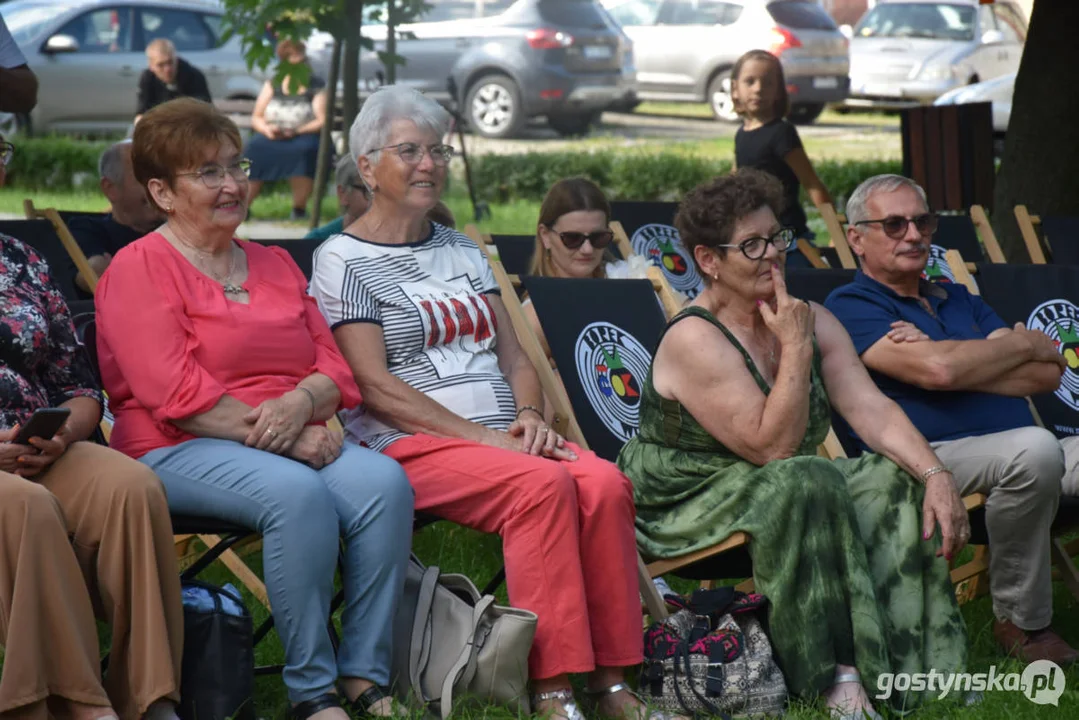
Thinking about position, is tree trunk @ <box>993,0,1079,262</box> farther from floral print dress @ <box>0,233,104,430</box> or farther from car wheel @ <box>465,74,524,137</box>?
car wheel @ <box>465,74,524,137</box>

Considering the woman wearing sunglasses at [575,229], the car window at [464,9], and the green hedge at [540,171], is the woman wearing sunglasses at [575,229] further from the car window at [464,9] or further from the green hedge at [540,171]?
the car window at [464,9]

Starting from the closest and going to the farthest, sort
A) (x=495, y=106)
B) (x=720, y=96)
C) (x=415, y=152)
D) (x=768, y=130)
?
(x=415, y=152) → (x=768, y=130) → (x=495, y=106) → (x=720, y=96)

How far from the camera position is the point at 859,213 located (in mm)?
4922

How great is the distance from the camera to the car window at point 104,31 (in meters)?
16.6

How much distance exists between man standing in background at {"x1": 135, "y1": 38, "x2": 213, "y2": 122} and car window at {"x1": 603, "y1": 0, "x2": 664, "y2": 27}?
972 cm

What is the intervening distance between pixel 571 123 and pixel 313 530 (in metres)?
15.8

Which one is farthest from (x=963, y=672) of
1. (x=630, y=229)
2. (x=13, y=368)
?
(x=630, y=229)

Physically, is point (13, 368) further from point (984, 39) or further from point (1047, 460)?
point (984, 39)

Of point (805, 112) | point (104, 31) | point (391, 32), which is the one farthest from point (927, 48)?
point (391, 32)

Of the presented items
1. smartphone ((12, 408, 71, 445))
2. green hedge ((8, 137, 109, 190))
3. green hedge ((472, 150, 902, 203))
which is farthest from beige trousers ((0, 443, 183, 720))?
green hedge ((8, 137, 109, 190))

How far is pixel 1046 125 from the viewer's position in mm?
8750

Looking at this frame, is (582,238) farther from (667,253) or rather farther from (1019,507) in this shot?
(1019,507)

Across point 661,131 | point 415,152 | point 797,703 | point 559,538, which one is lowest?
point 661,131

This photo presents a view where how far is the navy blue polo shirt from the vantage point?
4719 mm
